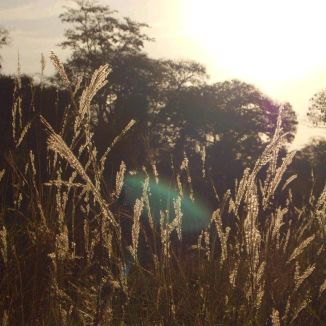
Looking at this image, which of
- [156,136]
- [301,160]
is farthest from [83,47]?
[301,160]

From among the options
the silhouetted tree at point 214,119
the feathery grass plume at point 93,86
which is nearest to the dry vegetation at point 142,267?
the feathery grass plume at point 93,86

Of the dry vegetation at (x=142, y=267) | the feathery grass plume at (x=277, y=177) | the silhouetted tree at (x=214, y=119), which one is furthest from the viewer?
the silhouetted tree at (x=214, y=119)

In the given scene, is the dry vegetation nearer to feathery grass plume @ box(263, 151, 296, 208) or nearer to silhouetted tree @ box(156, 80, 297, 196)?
feathery grass plume @ box(263, 151, 296, 208)

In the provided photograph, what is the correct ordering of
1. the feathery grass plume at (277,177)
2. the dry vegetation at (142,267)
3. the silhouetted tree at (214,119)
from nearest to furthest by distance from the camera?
the dry vegetation at (142,267)
the feathery grass plume at (277,177)
the silhouetted tree at (214,119)

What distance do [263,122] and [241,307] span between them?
3839cm

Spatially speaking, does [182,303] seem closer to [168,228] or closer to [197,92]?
[168,228]

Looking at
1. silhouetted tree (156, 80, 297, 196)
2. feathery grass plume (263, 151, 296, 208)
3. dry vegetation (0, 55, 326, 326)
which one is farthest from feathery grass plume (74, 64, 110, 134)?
silhouetted tree (156, 80, 297, 196)

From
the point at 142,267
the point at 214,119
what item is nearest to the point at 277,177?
the point at 142,267

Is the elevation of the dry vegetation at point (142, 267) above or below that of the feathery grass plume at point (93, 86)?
below

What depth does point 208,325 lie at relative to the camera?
201cm

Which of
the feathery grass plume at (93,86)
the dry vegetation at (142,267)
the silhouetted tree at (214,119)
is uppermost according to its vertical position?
the feathery grass plume at (93,86)

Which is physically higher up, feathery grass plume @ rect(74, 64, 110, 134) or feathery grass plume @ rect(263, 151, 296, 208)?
feathery grass plume @ rect(74, 64, 110, 134)

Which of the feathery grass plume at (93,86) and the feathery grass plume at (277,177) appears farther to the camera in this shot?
the feathery grass plume at (277,177)

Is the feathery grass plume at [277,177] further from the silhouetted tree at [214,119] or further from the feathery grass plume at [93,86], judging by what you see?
the silhouetted tree at [214,119]
